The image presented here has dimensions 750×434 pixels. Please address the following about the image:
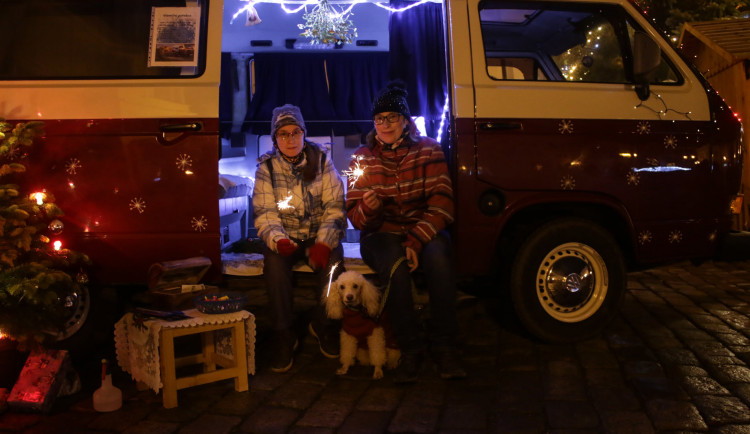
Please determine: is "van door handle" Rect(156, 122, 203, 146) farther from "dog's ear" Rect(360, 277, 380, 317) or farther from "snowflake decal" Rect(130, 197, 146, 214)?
"dog's ear" Rect(360, 277, 380, 317)

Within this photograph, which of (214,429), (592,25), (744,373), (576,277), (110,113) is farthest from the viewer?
(592,25)

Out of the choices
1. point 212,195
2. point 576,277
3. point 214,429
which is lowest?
point 214,429

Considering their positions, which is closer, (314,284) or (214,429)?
(214,429)

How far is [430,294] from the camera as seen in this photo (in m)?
3.96

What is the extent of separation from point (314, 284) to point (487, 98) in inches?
70.6

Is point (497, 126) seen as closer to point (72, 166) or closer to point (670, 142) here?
point (670, 142)

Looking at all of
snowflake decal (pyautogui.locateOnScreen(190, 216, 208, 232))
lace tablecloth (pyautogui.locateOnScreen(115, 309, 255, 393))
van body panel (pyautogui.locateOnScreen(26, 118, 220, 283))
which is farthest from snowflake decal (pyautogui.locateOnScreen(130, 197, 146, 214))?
lace tablecloth (pyautogui.locateOnScreen(115, 309, 255, 393))

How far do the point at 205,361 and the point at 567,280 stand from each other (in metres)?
2.56

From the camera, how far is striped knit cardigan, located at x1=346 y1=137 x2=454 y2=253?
3973 mm

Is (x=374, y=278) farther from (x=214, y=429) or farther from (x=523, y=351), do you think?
(x=214, y=429)

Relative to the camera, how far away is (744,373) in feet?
12.2

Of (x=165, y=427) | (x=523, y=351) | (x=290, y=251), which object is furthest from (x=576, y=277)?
(x=165, y=427)

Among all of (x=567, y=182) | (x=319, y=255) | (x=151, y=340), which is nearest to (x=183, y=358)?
(x=151, y=340)

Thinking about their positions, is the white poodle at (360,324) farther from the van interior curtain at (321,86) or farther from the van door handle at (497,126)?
the van interior curtain at (321,86)
